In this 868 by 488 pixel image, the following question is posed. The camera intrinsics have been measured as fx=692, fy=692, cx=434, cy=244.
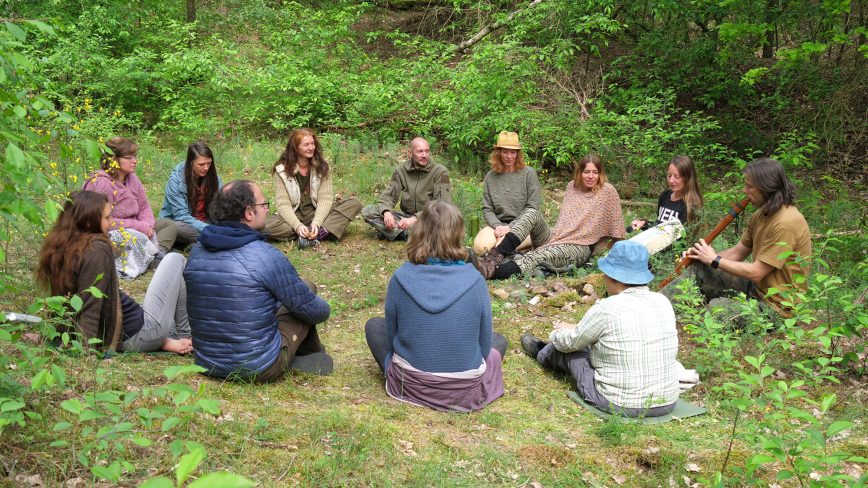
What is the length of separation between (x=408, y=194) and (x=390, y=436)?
194 inches

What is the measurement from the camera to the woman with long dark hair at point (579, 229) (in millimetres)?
7461

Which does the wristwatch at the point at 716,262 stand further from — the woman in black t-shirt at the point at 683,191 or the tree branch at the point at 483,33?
the tree branch at the point at 483,33

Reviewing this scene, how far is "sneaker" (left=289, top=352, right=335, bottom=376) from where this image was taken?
485 centimetres

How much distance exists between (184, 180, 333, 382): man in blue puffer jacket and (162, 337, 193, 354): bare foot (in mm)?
548

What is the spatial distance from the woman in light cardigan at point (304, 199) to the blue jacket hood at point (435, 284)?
3926mm

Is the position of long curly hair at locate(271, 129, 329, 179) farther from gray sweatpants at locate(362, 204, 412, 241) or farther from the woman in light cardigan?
gray sweatpants at locate(362, 204, 412, 241)

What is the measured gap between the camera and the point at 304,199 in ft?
27.0

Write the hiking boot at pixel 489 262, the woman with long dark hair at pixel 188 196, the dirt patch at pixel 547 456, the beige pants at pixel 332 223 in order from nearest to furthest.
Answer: the dirt patch at pixel 547 456
the hiking boot at pixel 489 262
the woman with long dark hair at pixel 188 196
the beige pants at pixel 332 223

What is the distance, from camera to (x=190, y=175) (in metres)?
7.44

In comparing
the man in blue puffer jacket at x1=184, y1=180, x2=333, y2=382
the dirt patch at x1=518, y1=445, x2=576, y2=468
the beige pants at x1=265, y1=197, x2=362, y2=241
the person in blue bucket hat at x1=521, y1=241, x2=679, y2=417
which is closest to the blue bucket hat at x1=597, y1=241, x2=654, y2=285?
the person in blue bucket hat at x1=521, y1=241, x2=679, y2=417

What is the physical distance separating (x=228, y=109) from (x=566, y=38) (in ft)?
20.8

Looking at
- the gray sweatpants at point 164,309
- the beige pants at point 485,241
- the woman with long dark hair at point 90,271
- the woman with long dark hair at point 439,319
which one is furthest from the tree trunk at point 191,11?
the woman with long dark hair at point 439,319

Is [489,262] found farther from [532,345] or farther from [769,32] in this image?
[769,32]

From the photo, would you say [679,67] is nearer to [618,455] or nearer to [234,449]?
[618,455]
